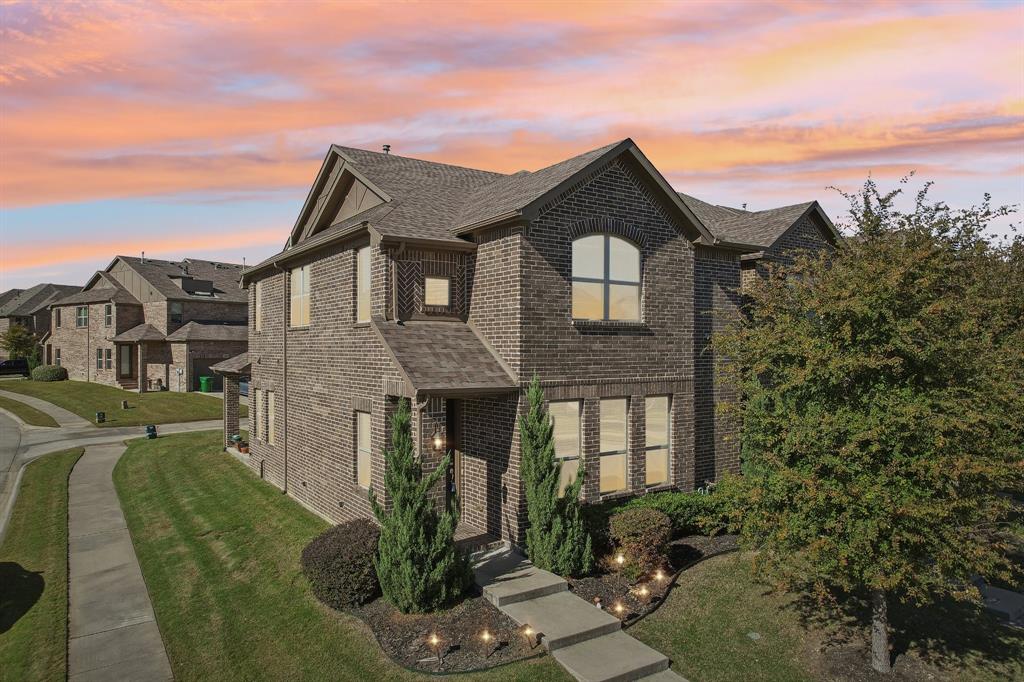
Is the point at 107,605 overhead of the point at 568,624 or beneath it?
beneath

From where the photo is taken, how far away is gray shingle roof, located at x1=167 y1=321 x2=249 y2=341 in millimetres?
48188

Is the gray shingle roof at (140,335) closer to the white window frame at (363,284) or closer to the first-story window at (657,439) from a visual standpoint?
the white window frame at (363,284)

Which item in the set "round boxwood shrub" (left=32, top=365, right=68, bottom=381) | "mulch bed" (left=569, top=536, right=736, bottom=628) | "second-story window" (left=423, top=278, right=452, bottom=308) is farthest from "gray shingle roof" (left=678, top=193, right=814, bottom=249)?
"round boxwood shrub" (left=32, top=365, right=68, bottom=381)

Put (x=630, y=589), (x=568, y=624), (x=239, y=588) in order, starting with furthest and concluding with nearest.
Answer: (x=239, y=588) < (x=630, y=589) < (x=568, y=624)

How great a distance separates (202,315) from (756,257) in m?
47.7

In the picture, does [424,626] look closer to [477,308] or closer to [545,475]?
[545,475]

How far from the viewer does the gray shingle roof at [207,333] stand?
48.2m

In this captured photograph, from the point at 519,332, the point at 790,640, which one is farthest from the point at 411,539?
the point at 790,640

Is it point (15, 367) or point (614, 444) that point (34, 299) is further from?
point (614, 444)

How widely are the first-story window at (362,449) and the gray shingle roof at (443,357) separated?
2.64m

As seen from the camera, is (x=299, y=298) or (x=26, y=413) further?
(x=26, y=413)

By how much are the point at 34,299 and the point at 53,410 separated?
4287cm

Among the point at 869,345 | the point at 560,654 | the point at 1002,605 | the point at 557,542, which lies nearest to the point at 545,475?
the point at 557,542

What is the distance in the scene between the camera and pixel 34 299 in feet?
241
